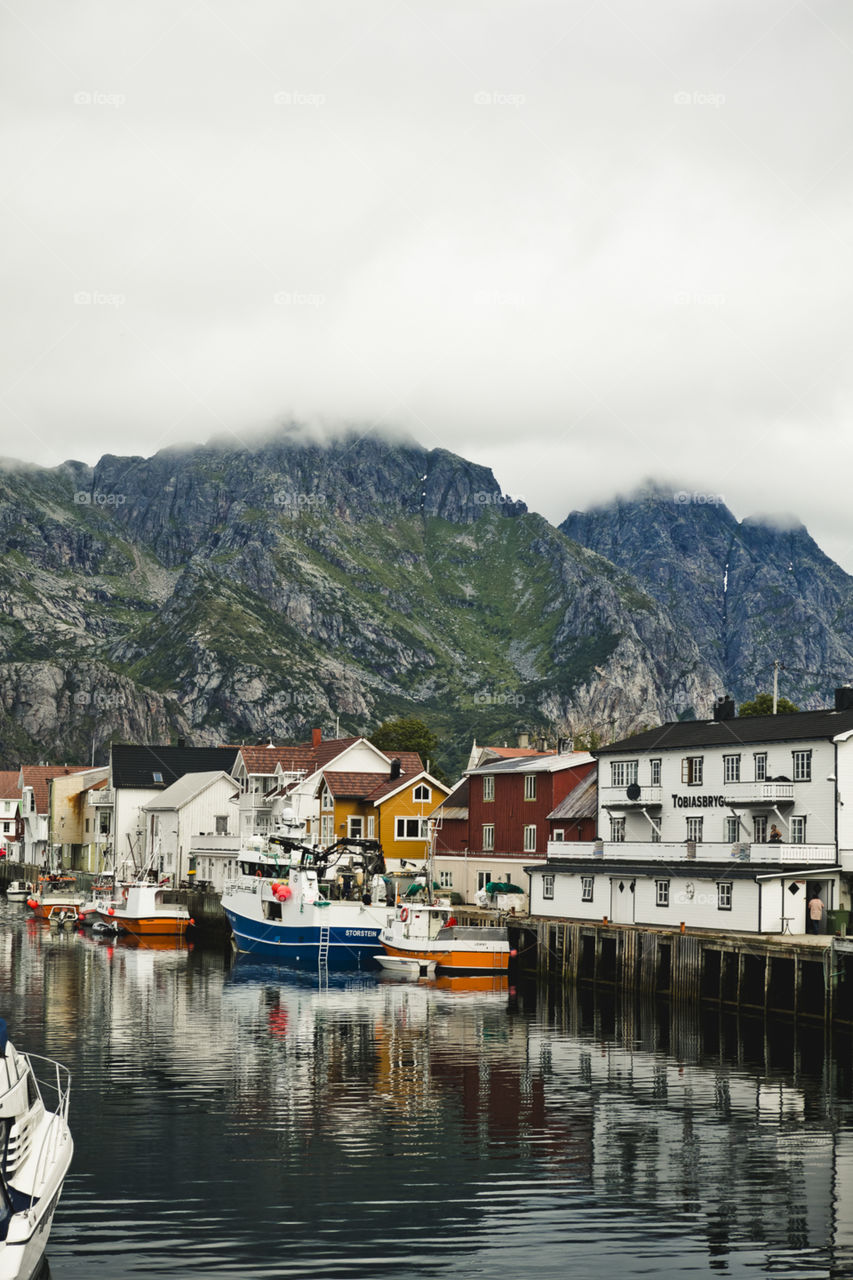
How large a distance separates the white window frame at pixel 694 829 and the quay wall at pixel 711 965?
741 centimetres

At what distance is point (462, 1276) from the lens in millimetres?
23891

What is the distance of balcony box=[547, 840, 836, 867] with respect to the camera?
63.6m

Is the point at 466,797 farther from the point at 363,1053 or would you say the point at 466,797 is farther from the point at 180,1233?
the point at 180,1233

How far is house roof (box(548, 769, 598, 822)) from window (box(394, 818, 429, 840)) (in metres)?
19.3

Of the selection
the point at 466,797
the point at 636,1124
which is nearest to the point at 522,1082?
the point at 636,1124

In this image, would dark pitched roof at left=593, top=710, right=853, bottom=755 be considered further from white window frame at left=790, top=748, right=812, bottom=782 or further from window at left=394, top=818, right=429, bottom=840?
window at left=394, top=818, right=429, bottom=840

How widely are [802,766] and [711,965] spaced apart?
12.3 metres

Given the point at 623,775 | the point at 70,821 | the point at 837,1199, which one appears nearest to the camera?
the point at 837,1199

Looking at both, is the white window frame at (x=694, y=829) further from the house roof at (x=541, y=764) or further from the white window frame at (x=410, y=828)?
the white window frame at (x=410, y=828)

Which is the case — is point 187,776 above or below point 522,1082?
above

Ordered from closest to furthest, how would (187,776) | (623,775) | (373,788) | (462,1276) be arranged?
(462,1276), (623,775), (373,788), (187,776)

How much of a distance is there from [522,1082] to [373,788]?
67542mm

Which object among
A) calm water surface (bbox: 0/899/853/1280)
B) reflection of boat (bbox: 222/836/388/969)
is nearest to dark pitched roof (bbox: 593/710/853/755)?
calm water surface (bbox: 0/899/853/1280)

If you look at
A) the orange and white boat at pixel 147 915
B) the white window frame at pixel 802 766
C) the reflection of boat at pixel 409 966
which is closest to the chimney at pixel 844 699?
the white window frame at pixel 802 766
